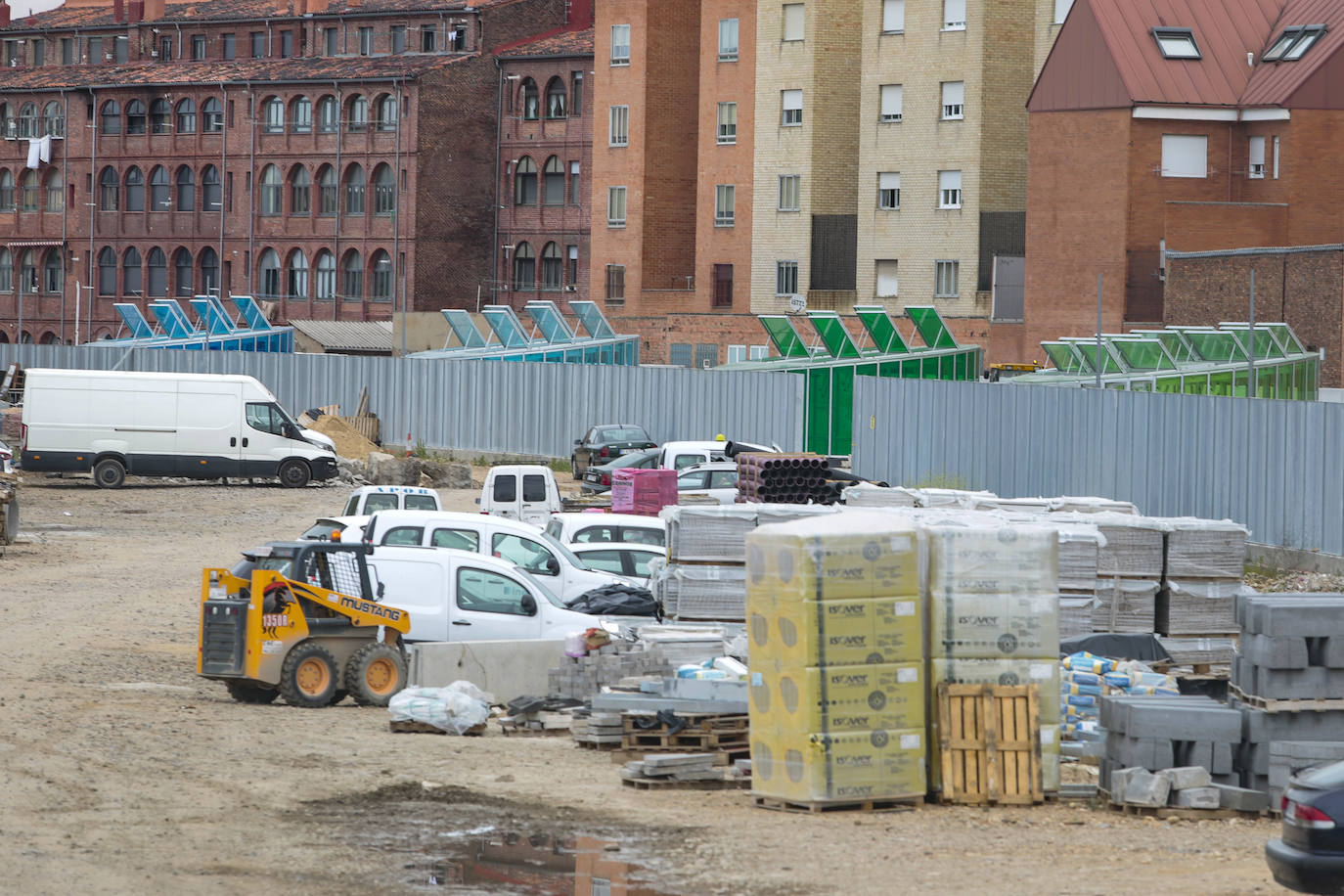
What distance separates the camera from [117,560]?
102 feet

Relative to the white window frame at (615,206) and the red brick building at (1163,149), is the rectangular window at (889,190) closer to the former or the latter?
the red brick building at (1163,149)

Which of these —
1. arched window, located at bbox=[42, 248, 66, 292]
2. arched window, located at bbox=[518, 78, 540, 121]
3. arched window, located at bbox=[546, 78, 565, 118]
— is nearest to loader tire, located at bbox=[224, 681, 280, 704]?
arched window, located at bbox=[546, 78, 565, 118]

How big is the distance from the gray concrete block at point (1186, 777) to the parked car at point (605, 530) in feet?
36.4

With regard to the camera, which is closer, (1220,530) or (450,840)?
(450,840)

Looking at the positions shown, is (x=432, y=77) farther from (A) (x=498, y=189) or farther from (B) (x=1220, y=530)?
(B) (x=1220, y=530)

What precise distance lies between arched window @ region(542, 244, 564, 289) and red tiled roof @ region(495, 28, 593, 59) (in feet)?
26.9

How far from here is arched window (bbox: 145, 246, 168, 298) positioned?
89.6m

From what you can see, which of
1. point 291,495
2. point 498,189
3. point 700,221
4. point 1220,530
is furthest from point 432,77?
point 1220,530

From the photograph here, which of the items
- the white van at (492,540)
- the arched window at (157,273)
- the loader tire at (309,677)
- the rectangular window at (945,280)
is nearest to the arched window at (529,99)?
the arched window at (157,273)

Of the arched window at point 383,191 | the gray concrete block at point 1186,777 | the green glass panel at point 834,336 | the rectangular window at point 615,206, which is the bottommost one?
the gray concrete block at point 1186,777

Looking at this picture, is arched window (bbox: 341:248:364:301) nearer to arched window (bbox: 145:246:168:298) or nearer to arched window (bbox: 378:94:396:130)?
arched window (bbox: 378:94:396:130)

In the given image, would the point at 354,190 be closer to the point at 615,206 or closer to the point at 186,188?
the point at 186,188

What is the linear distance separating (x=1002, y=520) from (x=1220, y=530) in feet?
13.6

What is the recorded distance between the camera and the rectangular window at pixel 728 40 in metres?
73.7
